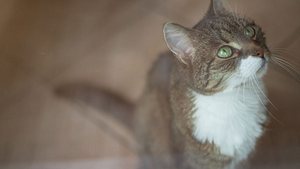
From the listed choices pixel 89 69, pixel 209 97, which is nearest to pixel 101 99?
pixel 89 69

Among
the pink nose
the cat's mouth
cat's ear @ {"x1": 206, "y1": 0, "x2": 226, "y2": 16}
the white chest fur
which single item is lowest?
the white chest fur

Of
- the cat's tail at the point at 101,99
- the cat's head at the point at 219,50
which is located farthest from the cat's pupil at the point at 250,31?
the cat's tail at the point at 101,99

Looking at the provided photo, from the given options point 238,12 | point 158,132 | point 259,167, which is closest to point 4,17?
point 158,132

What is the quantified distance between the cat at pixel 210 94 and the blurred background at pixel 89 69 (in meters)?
0.09

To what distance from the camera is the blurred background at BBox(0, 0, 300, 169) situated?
914mm

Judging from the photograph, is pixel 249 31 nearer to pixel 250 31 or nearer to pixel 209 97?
pixel 250 31

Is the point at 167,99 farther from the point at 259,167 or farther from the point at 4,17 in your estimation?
the point at 4,17

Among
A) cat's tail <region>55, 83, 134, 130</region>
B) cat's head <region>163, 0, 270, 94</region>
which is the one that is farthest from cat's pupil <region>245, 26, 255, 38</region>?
cat's tail <region>55, 83, 134, 130</region>

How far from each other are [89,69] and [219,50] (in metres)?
0.55

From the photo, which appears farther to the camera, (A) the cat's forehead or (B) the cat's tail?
(B) the cat's tail

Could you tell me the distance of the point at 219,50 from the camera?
71cm

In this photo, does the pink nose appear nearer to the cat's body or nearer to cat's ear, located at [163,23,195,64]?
the cat's body

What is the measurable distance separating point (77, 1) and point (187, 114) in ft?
2.03

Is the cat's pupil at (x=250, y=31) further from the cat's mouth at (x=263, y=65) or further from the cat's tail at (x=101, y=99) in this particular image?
the cat's tail at (x=101, y=99)
